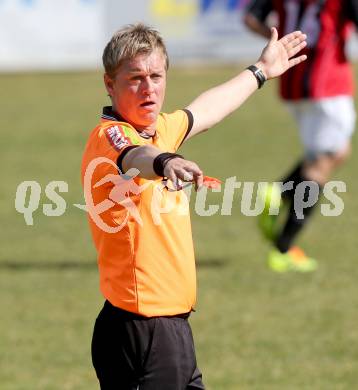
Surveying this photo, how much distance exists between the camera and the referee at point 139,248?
3604 millimetres

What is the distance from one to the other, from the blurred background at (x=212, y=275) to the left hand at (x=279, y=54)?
196 centimetres

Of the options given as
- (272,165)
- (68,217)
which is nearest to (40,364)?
(68,217)

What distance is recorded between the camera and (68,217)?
9.60 meters

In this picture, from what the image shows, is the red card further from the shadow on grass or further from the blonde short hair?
the shadow on grass

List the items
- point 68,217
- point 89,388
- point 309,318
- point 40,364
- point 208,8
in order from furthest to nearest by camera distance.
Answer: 1. point 208,8
2. point 68,217
3. point 309,318
4. point 40,364
5. point 89,388

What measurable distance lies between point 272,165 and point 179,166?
908 centimetres

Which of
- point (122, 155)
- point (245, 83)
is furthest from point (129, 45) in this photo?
point (245, 83)

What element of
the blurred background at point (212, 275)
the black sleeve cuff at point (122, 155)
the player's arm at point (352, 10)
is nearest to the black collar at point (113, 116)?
the black sleeve cuff at point (122, 155)

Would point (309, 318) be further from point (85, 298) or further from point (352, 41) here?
point (352, 41)

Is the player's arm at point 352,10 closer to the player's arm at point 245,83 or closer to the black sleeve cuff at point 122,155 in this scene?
the player's arm at point 245,83

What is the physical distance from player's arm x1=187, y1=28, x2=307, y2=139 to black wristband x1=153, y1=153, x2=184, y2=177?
775mm

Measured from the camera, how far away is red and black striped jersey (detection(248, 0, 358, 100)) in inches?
310

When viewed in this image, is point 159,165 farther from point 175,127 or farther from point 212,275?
point 212,275

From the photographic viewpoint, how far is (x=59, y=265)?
7926 mm
